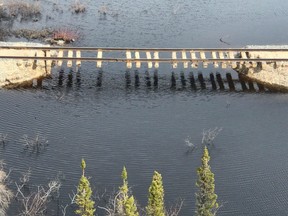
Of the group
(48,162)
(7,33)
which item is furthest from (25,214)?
(7,33)

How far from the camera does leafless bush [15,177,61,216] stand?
36719 millimetres

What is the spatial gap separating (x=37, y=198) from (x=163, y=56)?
917 inches

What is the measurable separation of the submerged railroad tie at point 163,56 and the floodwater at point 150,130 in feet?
4.69

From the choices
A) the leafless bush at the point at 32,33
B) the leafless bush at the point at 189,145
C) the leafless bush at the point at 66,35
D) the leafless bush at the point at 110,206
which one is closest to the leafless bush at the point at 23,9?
the leafless bush at the point at 32,33

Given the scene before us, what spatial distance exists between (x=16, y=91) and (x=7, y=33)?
13.4m

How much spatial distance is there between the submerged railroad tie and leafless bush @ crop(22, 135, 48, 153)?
35.8 feet

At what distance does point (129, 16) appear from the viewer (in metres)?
65.3

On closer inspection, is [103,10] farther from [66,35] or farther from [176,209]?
[176,209]

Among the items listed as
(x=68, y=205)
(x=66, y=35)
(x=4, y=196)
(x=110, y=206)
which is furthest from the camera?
(x=66, y=35)

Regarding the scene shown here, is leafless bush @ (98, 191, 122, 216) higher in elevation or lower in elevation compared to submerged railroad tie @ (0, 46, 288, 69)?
lower

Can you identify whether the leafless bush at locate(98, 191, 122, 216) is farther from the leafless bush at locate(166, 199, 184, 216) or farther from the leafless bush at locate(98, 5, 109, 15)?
the leafless bush at locate(98, 5, 109, 15)

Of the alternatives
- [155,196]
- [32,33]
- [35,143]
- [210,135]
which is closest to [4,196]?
[35,143]

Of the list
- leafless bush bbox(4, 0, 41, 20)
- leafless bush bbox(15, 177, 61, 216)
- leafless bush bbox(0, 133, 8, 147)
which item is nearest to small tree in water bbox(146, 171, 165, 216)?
leafless bush bbox(15, 177, 61, 216)

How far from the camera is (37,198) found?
37844mm
